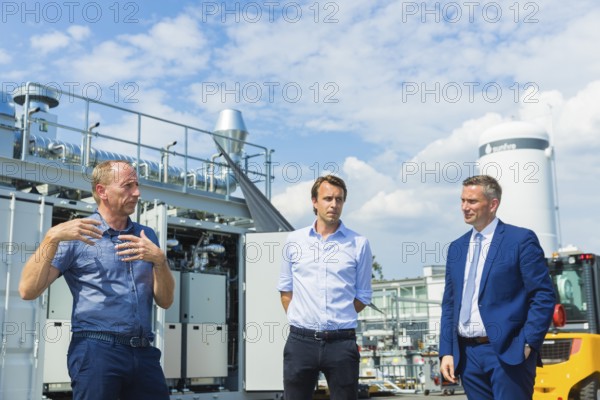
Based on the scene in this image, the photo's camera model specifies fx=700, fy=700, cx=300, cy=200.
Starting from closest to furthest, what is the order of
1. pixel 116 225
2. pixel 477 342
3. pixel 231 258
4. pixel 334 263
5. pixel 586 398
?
pixel 116 225 → pixel 477 342 → pixel 334 263 → pixel 586 398 → pixel 231 258

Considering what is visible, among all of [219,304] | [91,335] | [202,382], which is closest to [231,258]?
[219,304]

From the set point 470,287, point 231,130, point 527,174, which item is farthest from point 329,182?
point 527,174

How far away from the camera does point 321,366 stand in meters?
3.91

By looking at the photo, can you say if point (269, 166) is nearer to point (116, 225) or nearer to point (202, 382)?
point (202, 382)

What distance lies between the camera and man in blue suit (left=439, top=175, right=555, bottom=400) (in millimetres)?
3648

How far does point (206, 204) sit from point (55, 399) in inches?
164

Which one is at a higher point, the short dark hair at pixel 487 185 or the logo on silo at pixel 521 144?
the logo on silo at pixel 521 144

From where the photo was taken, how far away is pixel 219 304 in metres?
11.0

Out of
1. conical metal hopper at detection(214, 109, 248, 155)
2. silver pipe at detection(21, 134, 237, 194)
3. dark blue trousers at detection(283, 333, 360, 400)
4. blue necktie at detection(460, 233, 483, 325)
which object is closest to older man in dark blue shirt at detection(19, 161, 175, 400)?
dark blue trousers at detection(283, 333, 360, 400)

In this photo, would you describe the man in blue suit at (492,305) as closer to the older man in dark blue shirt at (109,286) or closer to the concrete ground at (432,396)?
the older man in dark blue shirt at (109,286)

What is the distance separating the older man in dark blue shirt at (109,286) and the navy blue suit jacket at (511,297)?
167 centimetres

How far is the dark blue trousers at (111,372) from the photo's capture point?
10.1 feet

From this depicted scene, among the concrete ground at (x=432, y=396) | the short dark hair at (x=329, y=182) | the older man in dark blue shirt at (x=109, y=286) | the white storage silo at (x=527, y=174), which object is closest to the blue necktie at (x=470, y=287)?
the short dark hair at (x=329, y=182)

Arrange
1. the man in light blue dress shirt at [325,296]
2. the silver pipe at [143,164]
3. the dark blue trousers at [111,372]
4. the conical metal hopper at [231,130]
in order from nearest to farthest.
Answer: the dark blue trousers at [111,372]
the man in light blue dress shirt at [325,296]
the silver pipe at [143,164]
the conical metal hopper at [231,130]
